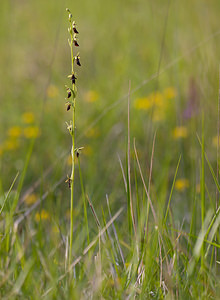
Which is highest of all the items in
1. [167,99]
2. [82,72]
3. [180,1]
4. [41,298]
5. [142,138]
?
[180,1]

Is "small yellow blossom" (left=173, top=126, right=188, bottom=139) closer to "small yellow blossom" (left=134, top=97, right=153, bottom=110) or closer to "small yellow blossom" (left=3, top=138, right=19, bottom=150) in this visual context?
"small yellow blossom" (left=134, top=97, right=153, bottom=110)

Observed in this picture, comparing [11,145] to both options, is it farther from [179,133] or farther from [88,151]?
[179,133]

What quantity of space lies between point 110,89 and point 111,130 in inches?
30.6

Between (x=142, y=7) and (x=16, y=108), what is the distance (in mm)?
1566

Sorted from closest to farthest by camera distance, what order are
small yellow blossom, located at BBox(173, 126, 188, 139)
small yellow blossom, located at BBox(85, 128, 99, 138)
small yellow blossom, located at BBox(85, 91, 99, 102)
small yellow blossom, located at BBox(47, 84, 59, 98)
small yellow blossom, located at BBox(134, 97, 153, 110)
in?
small yellow blossom, located at BBox(173, 126, 188, 139) < small yellow blossom, located at BBox(85, 128, 99, 138) < small yellow blossom, located at BBox(134, 97, 153, 110) < small yellow blossom, located at BBox(85, 91, 99, 102) < small yellow blossom, located at BBox(47, 84, 59, 98)

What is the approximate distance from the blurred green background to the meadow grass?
1cm

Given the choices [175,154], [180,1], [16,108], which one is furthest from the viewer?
[180,1]

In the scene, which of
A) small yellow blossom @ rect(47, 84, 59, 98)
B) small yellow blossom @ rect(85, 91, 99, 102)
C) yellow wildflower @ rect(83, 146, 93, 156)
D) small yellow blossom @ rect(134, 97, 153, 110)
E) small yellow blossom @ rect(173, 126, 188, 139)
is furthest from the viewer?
small yellow blossom @ rect(47, 84, 59, 98)

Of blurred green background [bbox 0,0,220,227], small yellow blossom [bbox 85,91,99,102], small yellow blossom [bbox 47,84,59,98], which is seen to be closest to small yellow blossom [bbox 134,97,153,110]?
blurred green background [bbox 0,0,220,227]

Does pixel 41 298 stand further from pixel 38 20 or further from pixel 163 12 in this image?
pixel 38 20

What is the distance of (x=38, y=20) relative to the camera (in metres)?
5.52

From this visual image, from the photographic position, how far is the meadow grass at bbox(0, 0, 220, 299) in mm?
1211

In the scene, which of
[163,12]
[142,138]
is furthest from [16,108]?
[163,12]

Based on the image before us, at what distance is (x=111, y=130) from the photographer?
323 centimetres
